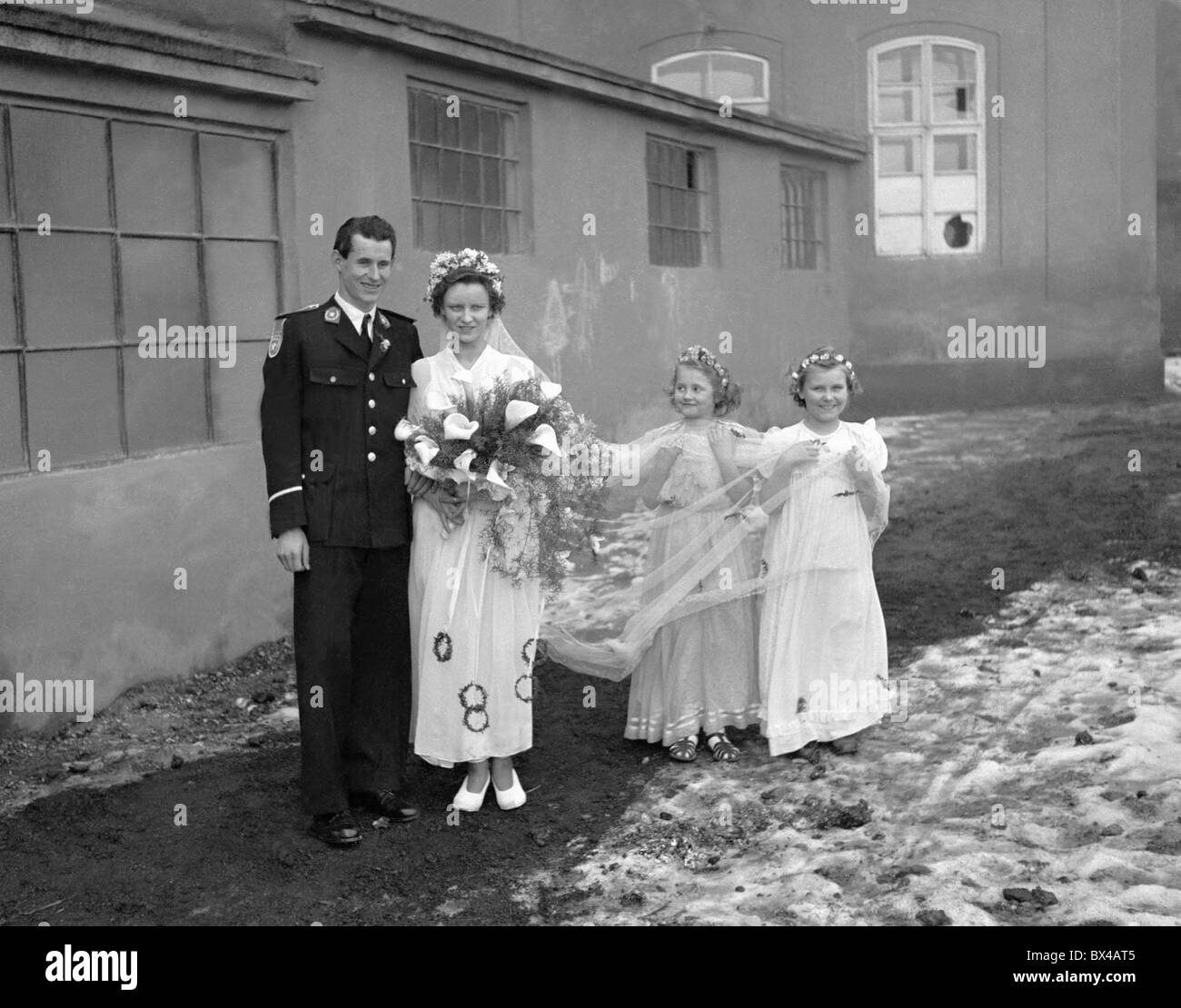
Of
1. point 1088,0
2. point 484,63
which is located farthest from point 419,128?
point 1088,0

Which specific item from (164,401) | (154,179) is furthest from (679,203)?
(164,401)

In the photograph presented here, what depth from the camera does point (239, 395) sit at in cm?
720

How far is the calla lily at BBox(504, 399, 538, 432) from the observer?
15.4 feet

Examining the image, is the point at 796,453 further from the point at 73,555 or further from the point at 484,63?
the point at 484,63

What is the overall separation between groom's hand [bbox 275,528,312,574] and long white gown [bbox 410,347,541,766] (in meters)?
0.43

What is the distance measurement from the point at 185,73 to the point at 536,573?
10.5 feet

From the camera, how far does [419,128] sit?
8.84m

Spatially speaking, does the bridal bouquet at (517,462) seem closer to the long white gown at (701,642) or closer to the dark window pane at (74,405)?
the long white gown at (701,642)

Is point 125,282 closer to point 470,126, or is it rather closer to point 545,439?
point 545,439

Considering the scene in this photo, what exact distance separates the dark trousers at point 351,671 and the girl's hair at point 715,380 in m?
1.36

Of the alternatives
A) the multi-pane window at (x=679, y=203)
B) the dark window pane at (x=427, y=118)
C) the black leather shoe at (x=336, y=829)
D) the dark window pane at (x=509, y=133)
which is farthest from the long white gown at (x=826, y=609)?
the multi-pane window at (x=679, y=203)

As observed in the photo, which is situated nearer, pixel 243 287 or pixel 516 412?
pixel 516 412

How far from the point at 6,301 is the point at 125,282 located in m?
0.75

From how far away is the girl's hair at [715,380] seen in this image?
5449mm
